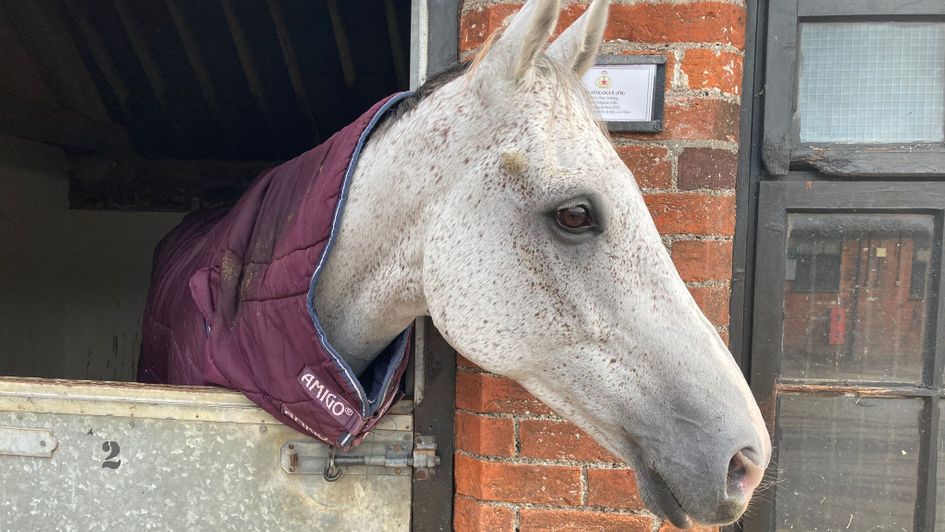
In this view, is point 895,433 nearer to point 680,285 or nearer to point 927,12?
point 680,285

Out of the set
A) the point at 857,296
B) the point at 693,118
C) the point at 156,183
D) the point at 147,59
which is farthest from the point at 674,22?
the point at 156,183

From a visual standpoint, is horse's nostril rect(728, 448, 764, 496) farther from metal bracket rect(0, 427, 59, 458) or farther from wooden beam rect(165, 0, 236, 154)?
wooden beam rect(165, 0, 236, 154)

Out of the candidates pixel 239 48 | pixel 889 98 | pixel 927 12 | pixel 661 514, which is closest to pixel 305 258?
pixel 661 514

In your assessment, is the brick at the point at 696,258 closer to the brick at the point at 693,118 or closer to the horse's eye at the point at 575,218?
the brick at the point at 693,118

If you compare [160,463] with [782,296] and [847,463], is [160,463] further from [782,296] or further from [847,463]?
[847,463]

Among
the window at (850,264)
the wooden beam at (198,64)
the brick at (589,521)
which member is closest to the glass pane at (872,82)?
the window at (850,264)

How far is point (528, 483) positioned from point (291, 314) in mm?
630

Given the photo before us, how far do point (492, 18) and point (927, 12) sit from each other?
1.00 metres

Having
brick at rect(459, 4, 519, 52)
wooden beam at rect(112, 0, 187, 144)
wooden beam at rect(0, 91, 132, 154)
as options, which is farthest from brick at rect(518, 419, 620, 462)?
wooden beam at rect(0, 91, 132, 154)

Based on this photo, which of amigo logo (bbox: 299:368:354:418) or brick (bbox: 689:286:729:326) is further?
brick (bbox: 689:286:729:326)

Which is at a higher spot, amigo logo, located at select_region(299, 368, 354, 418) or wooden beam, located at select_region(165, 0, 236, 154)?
wooden beam, located at select_region(165, 0, 236, 154)

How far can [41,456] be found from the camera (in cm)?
124

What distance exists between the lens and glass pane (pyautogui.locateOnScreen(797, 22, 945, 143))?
1.33 m

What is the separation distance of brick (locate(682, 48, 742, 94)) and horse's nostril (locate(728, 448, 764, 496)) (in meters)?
0.79
